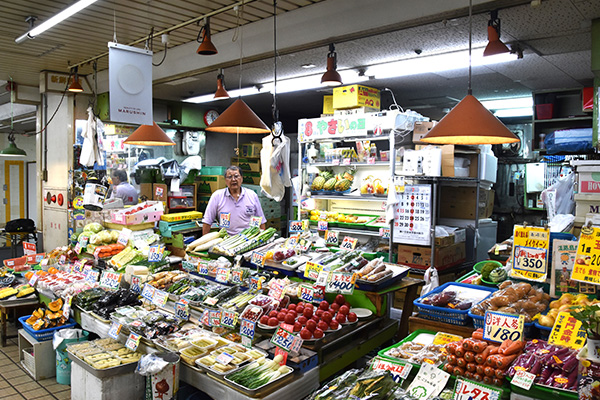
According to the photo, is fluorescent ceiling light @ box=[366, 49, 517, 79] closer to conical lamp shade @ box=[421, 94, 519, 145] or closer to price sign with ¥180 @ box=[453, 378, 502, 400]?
conical lamp shade @ box=[421, 94, 519, 145]

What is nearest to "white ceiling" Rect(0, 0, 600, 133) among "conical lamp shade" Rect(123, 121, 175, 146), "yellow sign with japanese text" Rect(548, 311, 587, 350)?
"conical lamp shade" Rect(123, 121, 175, 146)

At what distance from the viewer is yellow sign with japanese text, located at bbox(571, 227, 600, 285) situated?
8.50ft

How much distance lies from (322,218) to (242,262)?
3430 millimetres

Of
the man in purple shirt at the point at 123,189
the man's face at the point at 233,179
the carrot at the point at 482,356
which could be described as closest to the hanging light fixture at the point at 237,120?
the man's face at the point at 233,179

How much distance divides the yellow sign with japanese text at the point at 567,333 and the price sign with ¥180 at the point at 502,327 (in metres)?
0.18

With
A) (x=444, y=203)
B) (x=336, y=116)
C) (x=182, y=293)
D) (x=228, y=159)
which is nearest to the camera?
(x=182, y=293)

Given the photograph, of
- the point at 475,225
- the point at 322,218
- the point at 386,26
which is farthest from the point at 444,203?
the point at 386,26

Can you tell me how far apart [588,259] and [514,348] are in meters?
0.77

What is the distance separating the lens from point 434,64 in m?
6.67

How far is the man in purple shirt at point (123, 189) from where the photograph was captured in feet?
29.7

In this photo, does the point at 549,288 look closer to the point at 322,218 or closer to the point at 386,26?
the point at 386,26

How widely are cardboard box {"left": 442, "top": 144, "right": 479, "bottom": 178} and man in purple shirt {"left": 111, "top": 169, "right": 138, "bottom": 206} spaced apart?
20.4ft

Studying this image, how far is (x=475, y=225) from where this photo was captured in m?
7.61

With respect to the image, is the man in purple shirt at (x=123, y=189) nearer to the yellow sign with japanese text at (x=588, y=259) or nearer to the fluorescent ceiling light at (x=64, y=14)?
the fluorescent ceiling light at (x=64, y=14)
